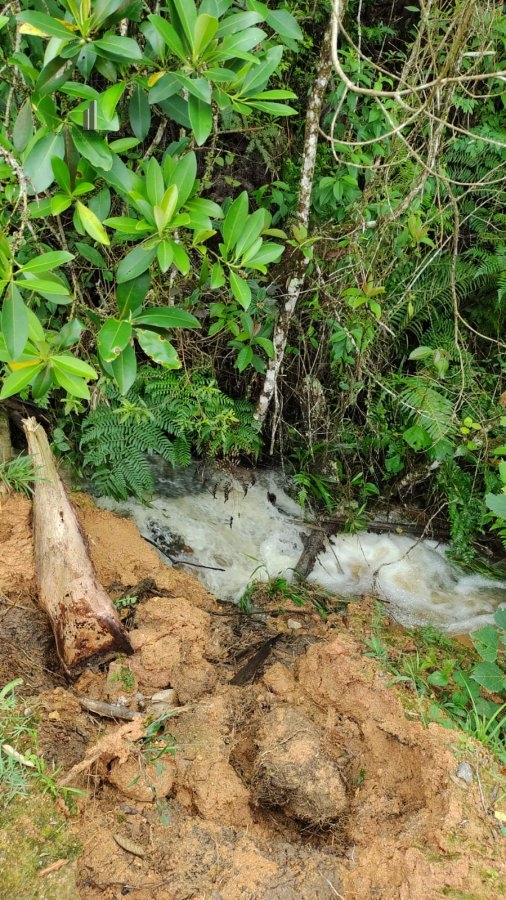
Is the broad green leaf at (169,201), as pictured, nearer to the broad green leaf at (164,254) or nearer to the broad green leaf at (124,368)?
the broad green leaf at (164,254)

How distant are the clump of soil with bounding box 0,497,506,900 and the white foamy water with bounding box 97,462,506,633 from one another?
1054 millimetres

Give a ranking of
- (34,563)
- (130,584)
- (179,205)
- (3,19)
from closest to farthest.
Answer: (3,19), (179,205), (34,563), (130,584)

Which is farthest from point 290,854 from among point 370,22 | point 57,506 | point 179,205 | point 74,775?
point 370,22

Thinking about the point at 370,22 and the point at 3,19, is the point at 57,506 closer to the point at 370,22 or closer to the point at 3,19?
the point at 3,19

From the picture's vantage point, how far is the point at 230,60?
2094 mm

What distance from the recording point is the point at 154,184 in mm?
2123

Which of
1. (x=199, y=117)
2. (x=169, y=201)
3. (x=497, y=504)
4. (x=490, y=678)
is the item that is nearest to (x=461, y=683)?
(x=490, y=678)

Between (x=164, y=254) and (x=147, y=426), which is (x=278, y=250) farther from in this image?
(x=147, y=426)

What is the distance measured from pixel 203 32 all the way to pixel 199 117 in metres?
0.26

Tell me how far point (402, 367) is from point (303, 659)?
2.67 meters

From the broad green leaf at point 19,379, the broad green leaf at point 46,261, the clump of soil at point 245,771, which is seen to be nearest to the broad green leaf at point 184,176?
the broad green leaf at point 46,261

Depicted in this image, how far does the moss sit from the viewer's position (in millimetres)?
1778

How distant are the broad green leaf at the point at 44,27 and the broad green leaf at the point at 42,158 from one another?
1.01ft

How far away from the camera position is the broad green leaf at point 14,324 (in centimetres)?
186
